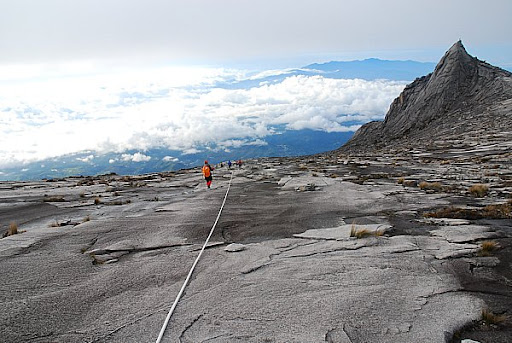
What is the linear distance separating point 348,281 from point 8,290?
7517mm

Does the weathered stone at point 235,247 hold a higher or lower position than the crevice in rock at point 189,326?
lower

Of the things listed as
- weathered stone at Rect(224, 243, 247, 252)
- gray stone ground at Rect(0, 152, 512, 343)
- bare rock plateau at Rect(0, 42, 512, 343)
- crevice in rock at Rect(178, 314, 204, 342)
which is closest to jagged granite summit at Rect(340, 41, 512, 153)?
bare rock plateau at Rect(0, 42, 512, 343)

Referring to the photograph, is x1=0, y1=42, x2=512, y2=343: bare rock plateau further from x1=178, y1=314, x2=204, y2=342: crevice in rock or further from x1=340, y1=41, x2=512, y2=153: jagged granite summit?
x1=340, y1=41, x2=512, y2=153: jagged granite summit

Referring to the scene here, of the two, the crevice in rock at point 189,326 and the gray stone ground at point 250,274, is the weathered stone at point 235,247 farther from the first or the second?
the crevice in rock at point 189,326

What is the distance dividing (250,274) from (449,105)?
296 feet

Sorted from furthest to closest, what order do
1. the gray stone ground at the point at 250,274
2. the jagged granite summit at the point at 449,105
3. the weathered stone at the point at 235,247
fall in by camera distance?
the jagged granite summit at the point at 449,105 < the weathered stone at the point at 235,247 < the gray stone ground at the point at 250,274

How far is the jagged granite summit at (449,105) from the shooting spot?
62750 millimetres

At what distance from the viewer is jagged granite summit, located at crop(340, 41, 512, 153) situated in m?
62.8

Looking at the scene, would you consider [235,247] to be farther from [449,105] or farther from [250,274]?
[449,105]

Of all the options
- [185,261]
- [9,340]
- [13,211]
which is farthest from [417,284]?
[13,211]

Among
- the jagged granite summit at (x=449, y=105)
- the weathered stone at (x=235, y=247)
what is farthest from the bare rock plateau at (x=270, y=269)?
the jagged granite summit at (x=449, y=105)

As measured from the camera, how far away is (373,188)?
63.7 feet

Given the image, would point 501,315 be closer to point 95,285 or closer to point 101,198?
point 95,285

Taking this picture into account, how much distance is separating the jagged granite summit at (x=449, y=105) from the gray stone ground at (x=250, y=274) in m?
53.4
